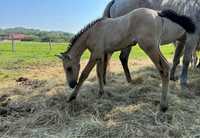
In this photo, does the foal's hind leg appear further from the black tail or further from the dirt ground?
the black tail

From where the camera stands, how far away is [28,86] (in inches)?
303

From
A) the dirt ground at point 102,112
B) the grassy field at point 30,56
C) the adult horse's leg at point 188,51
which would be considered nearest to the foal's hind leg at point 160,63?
the dirt ground at point 102,112

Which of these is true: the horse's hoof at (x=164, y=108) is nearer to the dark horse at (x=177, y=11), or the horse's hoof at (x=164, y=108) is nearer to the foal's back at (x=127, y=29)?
the foal's back at (x=127, y=29)

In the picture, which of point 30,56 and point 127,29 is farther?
point 30,56

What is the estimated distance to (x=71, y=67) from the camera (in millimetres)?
6031

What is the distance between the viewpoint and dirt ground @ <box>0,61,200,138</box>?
15.5ft

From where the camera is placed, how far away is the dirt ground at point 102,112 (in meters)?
4.73

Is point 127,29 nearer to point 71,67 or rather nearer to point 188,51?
point 71,67

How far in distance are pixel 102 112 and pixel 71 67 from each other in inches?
41.6

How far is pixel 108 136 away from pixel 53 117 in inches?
39.2

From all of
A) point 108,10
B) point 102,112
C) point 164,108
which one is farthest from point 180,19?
point 108,10

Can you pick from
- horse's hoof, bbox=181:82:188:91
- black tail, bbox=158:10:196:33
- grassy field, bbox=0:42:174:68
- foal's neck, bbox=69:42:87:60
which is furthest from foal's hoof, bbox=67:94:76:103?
grassy field, bbox=0:42:174:68

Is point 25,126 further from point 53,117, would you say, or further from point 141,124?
point 141,124

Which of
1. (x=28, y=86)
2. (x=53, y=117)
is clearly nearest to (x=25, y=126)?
(x=53, y=117)
